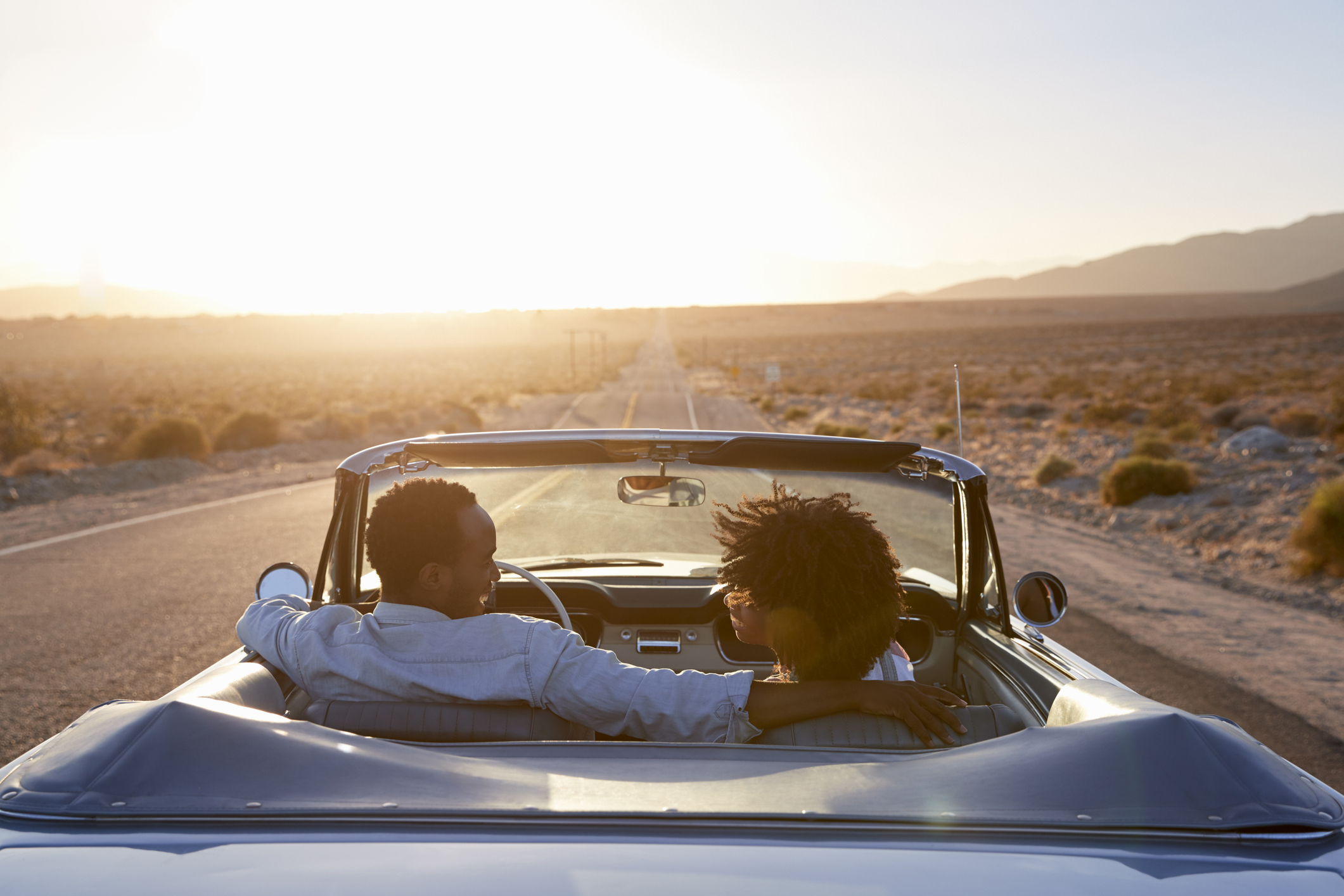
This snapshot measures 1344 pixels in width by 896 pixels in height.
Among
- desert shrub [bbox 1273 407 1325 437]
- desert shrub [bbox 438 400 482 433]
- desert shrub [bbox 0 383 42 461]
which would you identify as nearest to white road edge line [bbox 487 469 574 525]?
desert shrub [bbox 0 383 42 461]

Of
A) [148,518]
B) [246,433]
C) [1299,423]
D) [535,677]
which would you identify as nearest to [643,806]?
[535,677]

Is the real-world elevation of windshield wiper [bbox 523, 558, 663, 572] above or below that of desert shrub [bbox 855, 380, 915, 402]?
above

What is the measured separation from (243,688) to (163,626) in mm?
6708

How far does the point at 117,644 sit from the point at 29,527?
7824 millimetres

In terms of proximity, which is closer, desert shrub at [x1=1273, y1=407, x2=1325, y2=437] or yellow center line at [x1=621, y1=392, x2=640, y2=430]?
desert shrub at [x1=1273, y1=407, x2=1325, y2=437]

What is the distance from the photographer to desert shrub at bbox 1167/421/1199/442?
22.5 metres

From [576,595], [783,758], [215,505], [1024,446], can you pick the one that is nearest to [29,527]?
[215,505]

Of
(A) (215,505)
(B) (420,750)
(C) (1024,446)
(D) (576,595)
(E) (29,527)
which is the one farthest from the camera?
(C) (1024,446)

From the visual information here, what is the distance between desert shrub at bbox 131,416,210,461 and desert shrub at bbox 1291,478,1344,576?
2247cm

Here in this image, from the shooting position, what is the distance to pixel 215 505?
15.1 metres

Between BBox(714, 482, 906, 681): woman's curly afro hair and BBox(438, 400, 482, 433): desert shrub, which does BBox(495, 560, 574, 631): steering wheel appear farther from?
BBox(438, 400, 482, 433): desert shrub

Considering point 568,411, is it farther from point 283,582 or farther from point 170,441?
point 283,582

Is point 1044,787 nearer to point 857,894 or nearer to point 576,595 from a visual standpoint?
point 857,894

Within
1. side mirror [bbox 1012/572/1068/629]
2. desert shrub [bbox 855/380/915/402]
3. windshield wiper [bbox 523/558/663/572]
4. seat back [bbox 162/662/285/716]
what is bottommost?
desert shrub [bbox 855/380/915/402]
